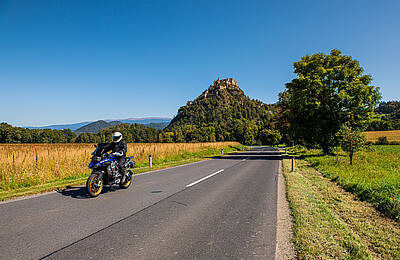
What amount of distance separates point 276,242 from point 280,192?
171 inches

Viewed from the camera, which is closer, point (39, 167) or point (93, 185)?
point (93, 185)

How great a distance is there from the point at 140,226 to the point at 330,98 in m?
22.9

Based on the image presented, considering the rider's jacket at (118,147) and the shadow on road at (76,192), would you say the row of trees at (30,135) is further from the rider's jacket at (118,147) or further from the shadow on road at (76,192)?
the rider's jacket at (118,147)

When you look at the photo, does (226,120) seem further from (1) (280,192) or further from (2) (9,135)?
(1) (280,192)

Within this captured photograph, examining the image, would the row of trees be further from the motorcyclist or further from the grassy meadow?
the motorcyclist

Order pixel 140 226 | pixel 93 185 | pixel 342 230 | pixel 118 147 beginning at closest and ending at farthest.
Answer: pixel 342 230, pixel 140 226, pixel 93 185, pixel 118 147

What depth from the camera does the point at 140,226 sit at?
4.48 metres

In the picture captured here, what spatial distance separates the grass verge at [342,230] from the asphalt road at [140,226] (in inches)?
23.0

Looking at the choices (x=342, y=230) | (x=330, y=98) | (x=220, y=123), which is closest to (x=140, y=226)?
(x=342, y=230)

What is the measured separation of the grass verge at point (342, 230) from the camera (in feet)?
11.4

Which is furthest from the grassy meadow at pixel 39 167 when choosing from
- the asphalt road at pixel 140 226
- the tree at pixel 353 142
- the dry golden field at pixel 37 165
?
the tree at pixel 353 142

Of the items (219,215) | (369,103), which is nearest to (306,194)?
(219,215)

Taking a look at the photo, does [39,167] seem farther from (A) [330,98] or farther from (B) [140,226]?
(A) [330,98]

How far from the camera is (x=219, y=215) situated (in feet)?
17.2
